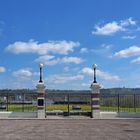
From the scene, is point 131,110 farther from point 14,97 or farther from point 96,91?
point 14,97

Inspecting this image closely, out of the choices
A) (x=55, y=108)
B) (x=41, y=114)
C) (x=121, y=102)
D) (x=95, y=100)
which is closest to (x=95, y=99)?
(x=95, y=100)

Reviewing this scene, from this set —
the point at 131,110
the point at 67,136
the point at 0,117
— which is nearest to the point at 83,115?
the point at 131,110

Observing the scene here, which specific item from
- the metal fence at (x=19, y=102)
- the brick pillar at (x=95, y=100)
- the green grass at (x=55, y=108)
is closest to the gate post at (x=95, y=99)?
the brick pillar at (x=95, y=100)

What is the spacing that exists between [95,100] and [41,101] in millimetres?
4215

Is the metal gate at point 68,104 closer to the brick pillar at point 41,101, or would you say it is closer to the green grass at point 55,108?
the green grass at point 55,108

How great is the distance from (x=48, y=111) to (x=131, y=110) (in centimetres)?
690

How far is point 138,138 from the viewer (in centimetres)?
1770

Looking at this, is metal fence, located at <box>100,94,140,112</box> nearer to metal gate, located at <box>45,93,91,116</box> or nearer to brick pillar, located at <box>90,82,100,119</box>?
metal gate, located at <box>45,93,91,116</box>

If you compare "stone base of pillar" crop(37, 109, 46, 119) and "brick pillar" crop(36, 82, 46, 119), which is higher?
"brick pillar" crop(36, 82, 46, 119)

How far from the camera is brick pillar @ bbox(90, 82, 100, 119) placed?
33469mm

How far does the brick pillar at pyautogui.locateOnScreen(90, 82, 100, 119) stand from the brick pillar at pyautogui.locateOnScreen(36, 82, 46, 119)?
3811 millimetres

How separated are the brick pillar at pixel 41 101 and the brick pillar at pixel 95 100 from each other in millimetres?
3811

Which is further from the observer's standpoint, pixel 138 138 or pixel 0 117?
pixel 0 117

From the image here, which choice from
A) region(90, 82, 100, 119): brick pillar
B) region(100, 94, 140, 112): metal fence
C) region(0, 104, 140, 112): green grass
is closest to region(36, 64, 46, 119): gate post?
region(0, 104, 140, 112): green grass
